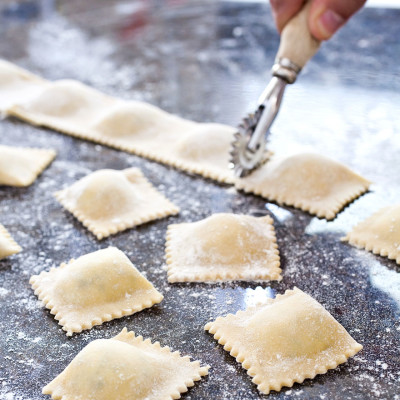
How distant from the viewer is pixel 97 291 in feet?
7.24

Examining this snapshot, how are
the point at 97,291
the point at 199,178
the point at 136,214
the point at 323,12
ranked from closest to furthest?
the point at 97,291
the point at 323,12
the point at 136,214
the point at 199,178

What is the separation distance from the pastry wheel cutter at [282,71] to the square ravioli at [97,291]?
0.88 m

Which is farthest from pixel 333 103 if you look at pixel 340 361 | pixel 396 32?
pixel 340 361

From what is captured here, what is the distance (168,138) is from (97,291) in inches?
56.2

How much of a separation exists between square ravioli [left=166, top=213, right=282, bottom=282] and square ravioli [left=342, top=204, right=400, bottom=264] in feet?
1.18

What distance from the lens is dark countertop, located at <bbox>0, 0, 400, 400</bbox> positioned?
2.00 m

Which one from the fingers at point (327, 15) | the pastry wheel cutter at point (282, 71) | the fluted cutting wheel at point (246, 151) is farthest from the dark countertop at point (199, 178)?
the fingers at point (327, 15)

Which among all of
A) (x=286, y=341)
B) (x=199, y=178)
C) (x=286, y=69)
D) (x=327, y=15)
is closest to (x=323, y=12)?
(x=327, y=15)

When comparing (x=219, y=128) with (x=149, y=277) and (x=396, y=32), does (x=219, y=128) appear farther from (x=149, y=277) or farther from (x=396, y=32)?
(x=396, y=32)

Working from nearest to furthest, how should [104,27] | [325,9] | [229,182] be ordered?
[325,9] → [229,182] → [104,27]

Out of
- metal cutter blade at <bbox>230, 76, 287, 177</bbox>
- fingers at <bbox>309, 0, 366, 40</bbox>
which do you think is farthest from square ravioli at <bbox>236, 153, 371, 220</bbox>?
fingers at <bbox>309, 0, 366, 40</bbox>

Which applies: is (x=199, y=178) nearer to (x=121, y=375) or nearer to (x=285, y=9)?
(x=285, y=9)

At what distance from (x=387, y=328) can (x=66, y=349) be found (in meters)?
1.10

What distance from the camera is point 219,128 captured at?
3342 mm
